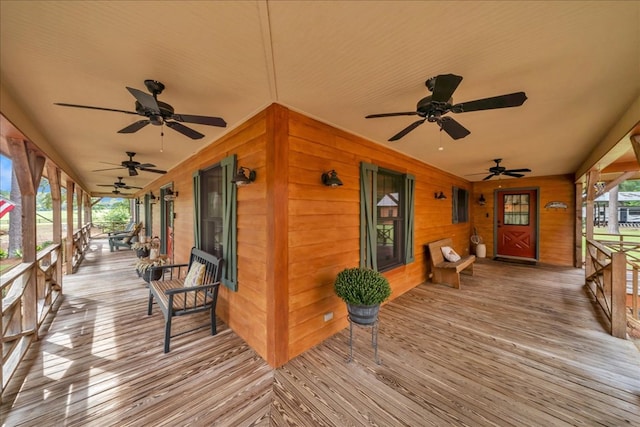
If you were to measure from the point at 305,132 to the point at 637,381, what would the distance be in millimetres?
3881

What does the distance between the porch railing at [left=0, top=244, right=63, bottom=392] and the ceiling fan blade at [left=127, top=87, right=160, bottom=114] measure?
223 centimetres

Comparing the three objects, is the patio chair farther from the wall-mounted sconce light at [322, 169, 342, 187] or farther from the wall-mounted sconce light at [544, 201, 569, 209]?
the wall-mounted sconce light at [544, 201, 569, 209]

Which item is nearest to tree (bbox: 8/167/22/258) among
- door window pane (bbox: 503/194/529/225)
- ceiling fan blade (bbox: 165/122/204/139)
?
ceiling fan blade (bbox: 165/122/204/139)

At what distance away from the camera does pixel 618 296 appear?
282 centimetres

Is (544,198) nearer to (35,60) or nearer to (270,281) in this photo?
(270,281)

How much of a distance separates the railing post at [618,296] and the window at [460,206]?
3308 mm

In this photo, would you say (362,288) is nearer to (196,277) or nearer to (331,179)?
(331,179)

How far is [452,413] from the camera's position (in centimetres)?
173

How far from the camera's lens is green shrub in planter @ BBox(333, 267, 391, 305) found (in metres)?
2.27

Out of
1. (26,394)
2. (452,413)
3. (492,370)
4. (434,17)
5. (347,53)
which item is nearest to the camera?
(434,17)

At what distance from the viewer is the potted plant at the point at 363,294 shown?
226cm

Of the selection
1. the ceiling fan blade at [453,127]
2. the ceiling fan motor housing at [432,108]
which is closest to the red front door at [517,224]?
the ceiling fan blade at [453,127]

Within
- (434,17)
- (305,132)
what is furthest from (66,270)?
(434,17)

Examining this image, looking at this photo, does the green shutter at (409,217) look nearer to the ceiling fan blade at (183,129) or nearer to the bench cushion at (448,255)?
the bench cushion at (448,255)
